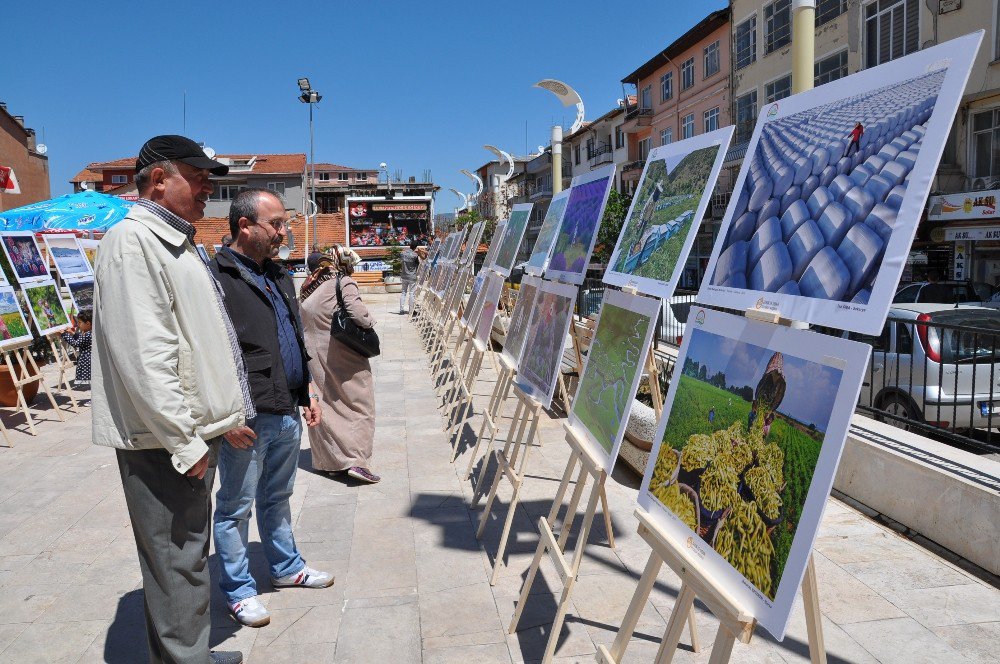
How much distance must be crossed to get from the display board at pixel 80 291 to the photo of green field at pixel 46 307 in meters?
1.06

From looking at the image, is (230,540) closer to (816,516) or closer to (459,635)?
(459,635)

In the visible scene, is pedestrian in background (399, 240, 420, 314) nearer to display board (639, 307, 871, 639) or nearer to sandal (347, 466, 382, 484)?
sandal (347, 466, 382, 484)

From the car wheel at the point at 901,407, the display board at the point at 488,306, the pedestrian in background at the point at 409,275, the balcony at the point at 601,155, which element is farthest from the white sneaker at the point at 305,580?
the balcony at the point at 601,155

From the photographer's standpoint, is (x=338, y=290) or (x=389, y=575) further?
(x=338, y=290)

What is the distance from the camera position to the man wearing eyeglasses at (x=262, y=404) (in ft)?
9.82

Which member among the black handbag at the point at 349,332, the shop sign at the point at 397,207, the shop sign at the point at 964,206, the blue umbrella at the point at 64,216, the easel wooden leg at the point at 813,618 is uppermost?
the shop sign at the point at 397,207

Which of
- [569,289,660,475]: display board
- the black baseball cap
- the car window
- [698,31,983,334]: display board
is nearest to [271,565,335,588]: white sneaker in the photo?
[569,289,660,475]: display board

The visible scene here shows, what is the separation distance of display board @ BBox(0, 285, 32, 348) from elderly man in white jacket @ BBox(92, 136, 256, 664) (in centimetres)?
545

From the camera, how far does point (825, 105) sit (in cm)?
202

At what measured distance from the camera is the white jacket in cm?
212

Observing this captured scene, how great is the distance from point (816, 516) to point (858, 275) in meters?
0.60

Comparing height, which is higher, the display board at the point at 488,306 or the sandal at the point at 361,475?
the display board at the point at 488,306

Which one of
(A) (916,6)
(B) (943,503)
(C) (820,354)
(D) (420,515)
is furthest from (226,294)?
(A) (916,6)

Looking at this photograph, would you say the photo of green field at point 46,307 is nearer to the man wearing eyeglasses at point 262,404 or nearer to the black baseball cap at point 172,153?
the man wearing eyeglasses at point 262,404
